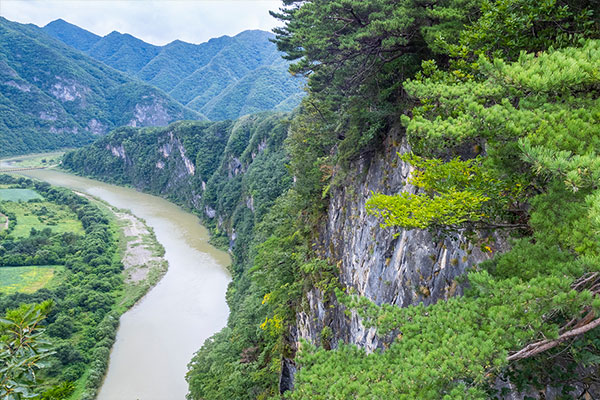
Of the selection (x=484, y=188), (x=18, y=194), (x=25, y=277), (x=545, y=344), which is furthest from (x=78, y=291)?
(x=18, y=194)

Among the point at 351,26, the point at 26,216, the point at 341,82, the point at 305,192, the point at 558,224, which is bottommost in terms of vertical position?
the point at 26,216

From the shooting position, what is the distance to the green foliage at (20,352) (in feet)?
11.5

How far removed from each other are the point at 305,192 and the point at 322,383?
14.0 metres

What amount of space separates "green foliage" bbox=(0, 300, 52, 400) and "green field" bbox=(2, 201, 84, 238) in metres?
62.5

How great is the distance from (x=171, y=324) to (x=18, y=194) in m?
67.9

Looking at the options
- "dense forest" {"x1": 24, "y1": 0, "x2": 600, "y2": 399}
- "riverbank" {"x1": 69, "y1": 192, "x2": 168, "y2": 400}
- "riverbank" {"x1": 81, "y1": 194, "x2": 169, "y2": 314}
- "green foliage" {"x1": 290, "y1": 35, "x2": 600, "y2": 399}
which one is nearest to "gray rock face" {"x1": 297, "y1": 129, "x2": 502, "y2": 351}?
"dense forest" {"x1": 24, "y1": 0, "x2": 600, "y2": 399}

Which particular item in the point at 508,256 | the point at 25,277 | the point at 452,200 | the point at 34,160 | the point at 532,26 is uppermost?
the point at 532,26

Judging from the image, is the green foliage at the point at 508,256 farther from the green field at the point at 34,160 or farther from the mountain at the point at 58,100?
the mountain at the point at 58,100

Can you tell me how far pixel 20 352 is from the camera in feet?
12.2

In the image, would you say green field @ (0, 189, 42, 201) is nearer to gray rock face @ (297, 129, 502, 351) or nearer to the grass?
the grass

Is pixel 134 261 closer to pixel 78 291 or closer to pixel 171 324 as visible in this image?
pixel 78 291

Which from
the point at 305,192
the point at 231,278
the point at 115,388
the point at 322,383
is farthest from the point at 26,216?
the point at 322,383

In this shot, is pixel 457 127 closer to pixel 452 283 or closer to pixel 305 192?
pixel 452 283

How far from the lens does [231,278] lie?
136 feet
